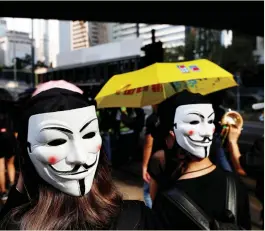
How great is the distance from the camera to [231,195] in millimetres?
1924

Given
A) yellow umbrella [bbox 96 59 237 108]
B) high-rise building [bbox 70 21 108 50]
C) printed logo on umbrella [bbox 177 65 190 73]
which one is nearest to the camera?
yellow umbrella [bbox 96 59 237 108]

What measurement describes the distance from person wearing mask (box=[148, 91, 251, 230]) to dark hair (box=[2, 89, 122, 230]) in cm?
38

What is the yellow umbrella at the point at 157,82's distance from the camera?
3.78 metres

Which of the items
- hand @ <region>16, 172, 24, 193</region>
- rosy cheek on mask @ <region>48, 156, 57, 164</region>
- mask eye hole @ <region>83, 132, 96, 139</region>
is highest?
mask eye hole @ <region>83, 132, 96, 139</region>

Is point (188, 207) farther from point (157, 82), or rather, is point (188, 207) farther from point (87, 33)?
point (87, 33)

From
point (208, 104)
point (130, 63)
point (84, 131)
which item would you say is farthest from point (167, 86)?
point (130, 63)

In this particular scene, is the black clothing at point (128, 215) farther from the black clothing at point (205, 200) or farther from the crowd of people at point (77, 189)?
the black clothing at point (205, 200)

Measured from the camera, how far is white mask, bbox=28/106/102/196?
1374 mm

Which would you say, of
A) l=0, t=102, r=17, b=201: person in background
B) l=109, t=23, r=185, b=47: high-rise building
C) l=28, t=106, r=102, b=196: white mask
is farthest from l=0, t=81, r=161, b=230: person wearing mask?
l=109, t=23, r=185, b=47: high-rise building

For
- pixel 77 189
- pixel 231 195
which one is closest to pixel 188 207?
pixel 231 195

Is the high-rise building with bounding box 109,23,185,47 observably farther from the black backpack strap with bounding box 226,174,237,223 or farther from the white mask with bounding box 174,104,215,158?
the black backpack strap with bounding box 226,174,237,223

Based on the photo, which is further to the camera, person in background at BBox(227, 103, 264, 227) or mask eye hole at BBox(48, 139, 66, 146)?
person in background at BBox(227, 103, 264, 227)

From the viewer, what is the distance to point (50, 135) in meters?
1.38

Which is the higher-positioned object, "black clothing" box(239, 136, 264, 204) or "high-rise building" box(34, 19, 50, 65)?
"high-rise building" box(34, 19, 50, 65)
